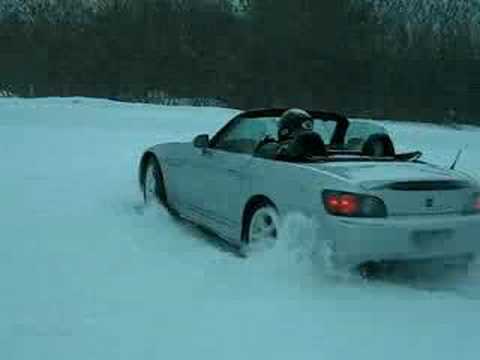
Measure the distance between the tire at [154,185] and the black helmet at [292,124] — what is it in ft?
5.58

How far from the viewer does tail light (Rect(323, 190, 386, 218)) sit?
17.0ft

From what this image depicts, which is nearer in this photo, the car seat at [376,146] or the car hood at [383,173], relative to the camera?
the car hood at [383,173]

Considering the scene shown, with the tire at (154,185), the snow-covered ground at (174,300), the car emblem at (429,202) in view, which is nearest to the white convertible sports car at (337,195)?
the car emblem at (429,202)

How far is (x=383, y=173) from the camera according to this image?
5465mm

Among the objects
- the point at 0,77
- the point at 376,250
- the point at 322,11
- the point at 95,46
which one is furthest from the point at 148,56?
the point at 376,250

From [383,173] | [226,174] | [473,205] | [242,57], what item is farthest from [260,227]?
[242,57]

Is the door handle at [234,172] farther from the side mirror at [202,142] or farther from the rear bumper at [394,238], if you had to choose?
the rear bumper at [394,238]

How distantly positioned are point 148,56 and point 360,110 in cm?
723

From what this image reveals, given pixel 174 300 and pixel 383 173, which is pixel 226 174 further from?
pixel 174 300

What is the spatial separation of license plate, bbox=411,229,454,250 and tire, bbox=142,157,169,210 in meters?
3.14

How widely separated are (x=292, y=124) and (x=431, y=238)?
178cm

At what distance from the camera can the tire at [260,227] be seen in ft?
18.7

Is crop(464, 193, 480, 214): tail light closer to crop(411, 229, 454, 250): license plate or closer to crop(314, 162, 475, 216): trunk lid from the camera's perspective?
crop(314, 162, 475, 216): trunk lid

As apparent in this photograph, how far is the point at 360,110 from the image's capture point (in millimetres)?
24281
